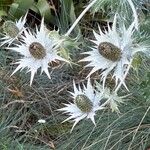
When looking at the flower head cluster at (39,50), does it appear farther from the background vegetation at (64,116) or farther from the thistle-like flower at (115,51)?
the background vegetation at (64,116)

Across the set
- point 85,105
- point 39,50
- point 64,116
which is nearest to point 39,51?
point 39,50

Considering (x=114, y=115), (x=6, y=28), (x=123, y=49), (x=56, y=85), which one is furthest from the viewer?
(x=56, y=85)

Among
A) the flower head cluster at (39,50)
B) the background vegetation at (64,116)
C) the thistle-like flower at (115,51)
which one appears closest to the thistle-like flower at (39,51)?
the flower head cluster at (39,50)

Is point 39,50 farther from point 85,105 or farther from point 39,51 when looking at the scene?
point 85,105

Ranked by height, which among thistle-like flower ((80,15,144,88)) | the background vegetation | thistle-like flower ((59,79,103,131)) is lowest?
the background vegetation

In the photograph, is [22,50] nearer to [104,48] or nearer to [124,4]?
[104,48]

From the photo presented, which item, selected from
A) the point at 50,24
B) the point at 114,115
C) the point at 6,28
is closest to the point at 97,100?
the point at 114,115

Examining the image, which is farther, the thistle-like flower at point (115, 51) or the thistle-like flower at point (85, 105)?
the thistle-like flower at point (85, 105)

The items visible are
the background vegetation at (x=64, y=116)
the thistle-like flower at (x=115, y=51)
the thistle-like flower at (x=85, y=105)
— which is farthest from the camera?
the background vegetation at (x=64, y=116)

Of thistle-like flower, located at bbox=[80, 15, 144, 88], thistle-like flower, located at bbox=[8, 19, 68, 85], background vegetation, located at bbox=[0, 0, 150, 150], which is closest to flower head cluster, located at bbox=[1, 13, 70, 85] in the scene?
thistle-like flower, located at bbox=[8, 19, 68, 85]

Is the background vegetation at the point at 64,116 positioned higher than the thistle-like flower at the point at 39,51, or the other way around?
the thistle-like flower at the point at 39,51

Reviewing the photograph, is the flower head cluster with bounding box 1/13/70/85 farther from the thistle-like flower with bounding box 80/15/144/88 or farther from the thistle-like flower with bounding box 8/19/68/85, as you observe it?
the thistle-like flower with bounding box 80/15/144/88
